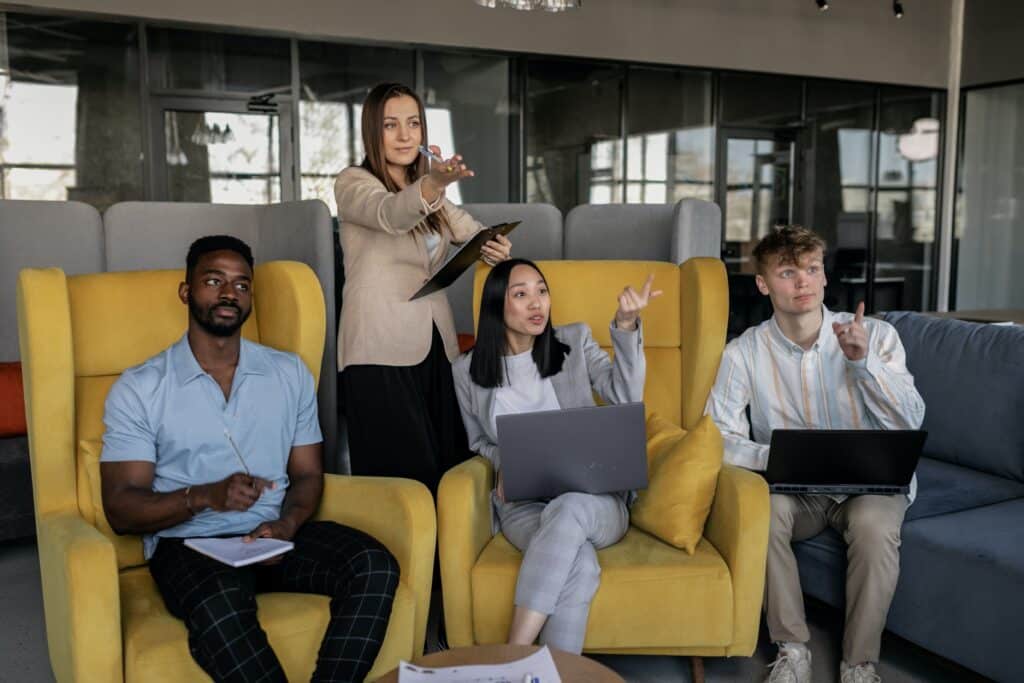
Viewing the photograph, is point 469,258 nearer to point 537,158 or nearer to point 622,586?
point 622,586

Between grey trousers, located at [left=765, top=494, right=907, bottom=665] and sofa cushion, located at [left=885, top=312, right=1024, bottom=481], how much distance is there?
0.60m

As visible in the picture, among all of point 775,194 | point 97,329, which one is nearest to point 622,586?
point 97,329

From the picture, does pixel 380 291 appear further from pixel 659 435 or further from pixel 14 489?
pixel 14 489

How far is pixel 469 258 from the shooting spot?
105 inches

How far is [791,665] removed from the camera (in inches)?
98.0

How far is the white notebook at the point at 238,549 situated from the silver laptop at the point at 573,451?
0.61 meters

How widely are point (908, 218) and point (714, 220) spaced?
7413mm

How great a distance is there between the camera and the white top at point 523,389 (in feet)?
9.01

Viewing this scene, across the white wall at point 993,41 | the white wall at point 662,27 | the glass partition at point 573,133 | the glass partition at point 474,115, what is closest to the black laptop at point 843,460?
the glass partition at point 474,115

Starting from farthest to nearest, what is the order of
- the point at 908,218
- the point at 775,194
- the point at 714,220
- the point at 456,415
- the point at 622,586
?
the point at 908,218 < the point at 775,194 < the point at 714,220 < the point at 456,415 < the point at 622,586

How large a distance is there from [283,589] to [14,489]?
73.7 inches

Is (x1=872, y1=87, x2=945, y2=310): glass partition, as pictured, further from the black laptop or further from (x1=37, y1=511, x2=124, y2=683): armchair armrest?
(x1=37, y1=511, x2=124, y2=683): armchair armrest

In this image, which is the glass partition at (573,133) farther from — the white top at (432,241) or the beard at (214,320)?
the beard at (214,320)

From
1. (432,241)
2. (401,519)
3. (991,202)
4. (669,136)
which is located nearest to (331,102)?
(669,136)
